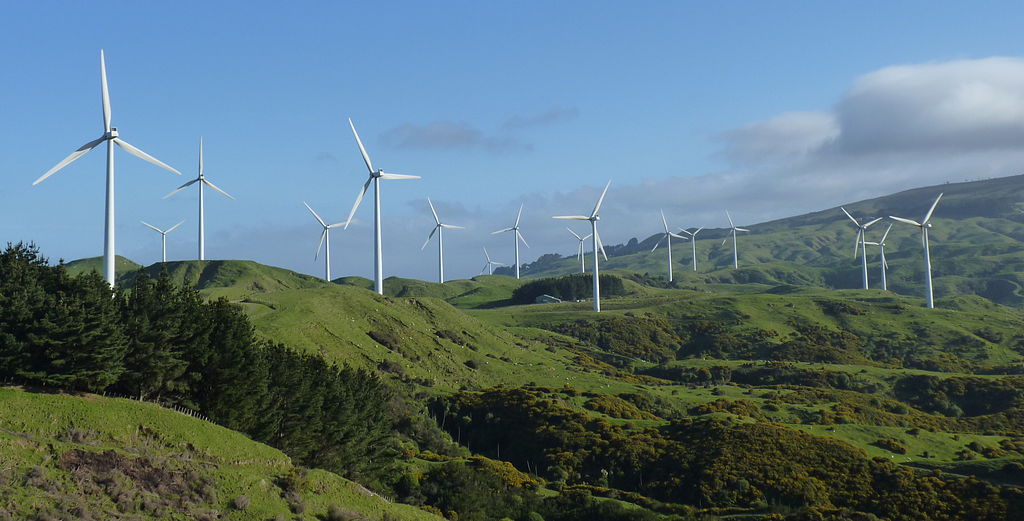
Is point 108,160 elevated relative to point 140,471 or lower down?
elevated

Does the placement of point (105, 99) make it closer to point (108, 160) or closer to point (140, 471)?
point (108, 160)

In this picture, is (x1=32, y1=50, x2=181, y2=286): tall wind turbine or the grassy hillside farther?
(x1=32, y1=50, x2=181, y2=286): tall wind turbine

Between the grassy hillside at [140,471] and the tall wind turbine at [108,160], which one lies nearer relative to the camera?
the grassy hillside at [140,471]

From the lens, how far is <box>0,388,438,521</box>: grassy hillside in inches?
1599

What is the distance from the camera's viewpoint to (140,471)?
4547cm

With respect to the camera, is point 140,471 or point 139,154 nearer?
point 140,471

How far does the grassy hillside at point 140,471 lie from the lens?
4062 cm

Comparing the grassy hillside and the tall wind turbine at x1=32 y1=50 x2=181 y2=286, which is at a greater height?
the tall wind turbine at x1=32 y1=50 x2=181 y2=286

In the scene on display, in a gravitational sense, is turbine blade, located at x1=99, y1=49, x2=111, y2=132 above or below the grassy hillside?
above

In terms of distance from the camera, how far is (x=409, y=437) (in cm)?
10406

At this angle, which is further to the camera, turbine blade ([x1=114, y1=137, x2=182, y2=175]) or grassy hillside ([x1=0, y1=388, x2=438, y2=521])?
turbine blade ([x1=114, y1=137, x2=182, y2=175])

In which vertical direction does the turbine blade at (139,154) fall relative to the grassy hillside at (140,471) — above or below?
above

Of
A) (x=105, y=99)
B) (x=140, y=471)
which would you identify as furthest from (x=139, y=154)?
(x=140, y=471)

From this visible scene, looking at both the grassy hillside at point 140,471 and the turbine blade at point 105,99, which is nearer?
the grassy hillside at point 140,471
